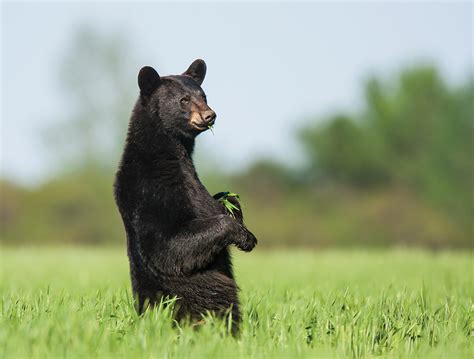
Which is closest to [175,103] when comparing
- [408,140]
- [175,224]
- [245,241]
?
[175,224]

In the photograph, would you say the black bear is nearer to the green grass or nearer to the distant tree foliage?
the green grass

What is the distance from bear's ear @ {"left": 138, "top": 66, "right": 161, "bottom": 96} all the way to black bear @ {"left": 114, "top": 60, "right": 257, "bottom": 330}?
0.93ft

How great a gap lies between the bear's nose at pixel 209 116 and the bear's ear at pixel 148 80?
20.3 inches

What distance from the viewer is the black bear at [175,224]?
5086 mm

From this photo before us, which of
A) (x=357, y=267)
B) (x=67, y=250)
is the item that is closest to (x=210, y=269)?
(x=357, y=267)

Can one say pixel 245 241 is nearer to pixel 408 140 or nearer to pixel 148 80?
pixel 148 80

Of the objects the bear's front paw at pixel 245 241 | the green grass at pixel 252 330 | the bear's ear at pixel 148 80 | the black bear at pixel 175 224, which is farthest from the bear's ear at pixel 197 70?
the green grass at pixel 252 330

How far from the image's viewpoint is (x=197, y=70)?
6281 millimetres

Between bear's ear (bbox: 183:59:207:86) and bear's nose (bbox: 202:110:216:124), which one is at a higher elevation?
bear's ear (bbox: 183:59:207:86)

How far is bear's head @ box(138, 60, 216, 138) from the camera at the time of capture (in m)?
5.57

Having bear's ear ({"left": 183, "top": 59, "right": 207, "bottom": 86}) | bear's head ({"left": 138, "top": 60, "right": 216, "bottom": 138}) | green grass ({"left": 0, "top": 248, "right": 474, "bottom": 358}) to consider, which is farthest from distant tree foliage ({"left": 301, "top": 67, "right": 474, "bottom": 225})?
bear's head ({"left": 138, "top": 60, "right": 216, "bottom": 138})

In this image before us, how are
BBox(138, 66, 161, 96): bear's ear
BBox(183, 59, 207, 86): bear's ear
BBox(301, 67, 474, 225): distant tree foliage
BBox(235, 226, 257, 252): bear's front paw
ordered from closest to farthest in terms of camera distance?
1. BBox(235, 226, 257, 252): bear's front paw
2. BBox(138, 66, 161, 96): bear's ear
3. BBox(183, 59, 207, 86): bear's ear
4. BBox(301, 67, 474, 225): distant tree foliage

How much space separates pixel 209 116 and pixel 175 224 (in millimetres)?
900

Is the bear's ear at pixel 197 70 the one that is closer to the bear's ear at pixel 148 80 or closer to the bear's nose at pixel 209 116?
the bear's ear at pixel 148 80
